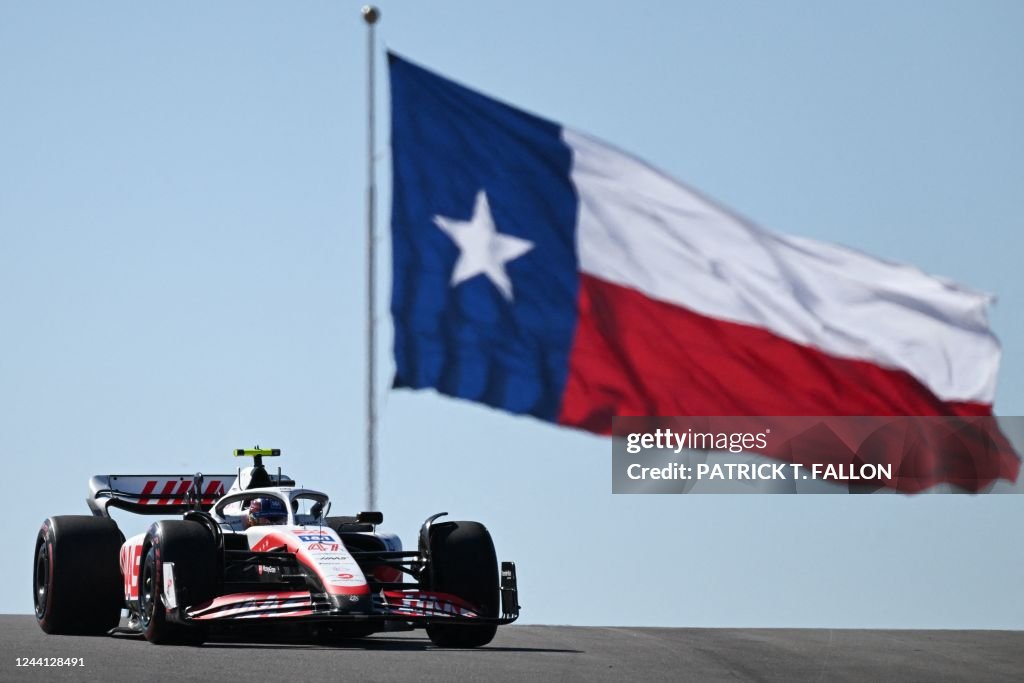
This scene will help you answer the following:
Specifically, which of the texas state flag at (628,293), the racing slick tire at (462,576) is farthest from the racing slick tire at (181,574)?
the texas state flag at (628,293)

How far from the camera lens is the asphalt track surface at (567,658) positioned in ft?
48.5

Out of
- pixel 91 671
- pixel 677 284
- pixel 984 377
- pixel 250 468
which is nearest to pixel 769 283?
pixel 677 284

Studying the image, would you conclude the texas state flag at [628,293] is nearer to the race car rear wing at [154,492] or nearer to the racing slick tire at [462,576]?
the racing slick tire at [462,576]

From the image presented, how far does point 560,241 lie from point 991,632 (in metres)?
6.31

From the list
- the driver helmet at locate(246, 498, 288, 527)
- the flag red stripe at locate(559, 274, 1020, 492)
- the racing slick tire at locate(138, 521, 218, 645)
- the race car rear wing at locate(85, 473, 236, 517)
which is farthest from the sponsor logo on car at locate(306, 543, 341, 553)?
the race car rear wing at locate(85, 473, 236, 517)

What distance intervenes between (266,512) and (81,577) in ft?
6.42

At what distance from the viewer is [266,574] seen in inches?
779

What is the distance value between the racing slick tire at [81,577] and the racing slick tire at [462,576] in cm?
328

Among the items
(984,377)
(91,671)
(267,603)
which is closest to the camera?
(91,671)

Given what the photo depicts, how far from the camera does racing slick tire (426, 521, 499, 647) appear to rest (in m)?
19.4

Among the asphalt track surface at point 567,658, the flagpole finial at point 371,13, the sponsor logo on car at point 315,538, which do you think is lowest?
the asphalt track surface at point 567,658

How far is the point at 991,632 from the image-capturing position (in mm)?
21578

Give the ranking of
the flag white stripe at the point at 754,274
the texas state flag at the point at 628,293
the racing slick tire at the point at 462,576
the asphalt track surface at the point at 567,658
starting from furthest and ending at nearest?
the flag white stripe at the point at 754,274 → the texas state flag at the point at 628,293 → the racing slick tire at the point at 462,576 → the asphalt track surface at the point at 567,658

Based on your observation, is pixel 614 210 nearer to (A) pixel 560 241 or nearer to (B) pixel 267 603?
(A) pixel 560 241
